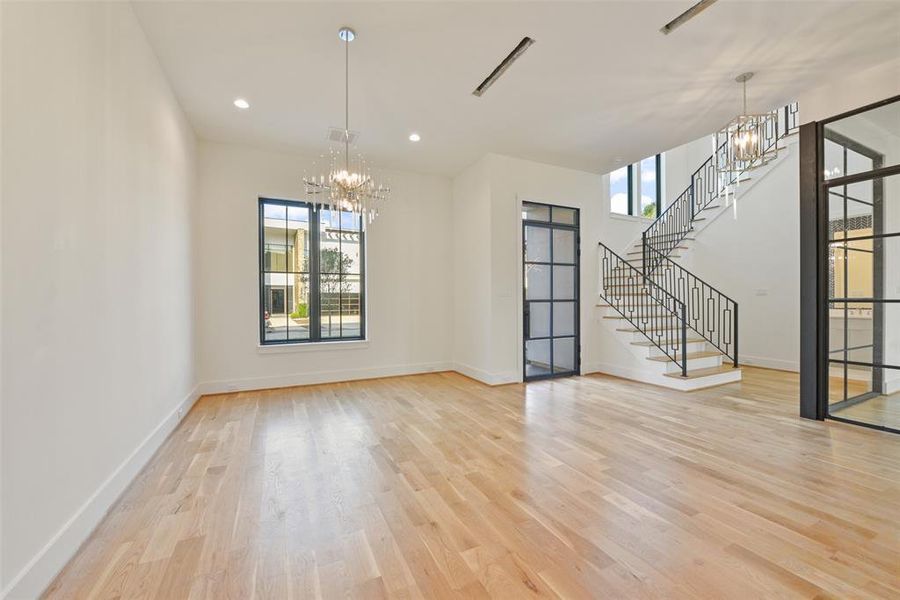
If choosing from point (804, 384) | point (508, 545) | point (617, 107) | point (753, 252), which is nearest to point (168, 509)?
point (508, 545)

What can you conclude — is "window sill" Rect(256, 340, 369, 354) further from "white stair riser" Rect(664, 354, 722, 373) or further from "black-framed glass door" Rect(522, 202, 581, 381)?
"white stair riser" Rect(664, 354, 722, 373)

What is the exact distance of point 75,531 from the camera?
1863mm

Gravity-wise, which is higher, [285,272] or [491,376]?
[285,272]

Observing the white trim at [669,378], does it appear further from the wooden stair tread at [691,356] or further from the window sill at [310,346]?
the window sill at [310,346]

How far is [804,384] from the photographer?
3.77m

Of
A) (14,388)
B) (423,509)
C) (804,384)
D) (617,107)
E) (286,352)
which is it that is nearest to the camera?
(14,388)

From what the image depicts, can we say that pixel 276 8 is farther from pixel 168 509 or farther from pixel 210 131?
pixel 168 509

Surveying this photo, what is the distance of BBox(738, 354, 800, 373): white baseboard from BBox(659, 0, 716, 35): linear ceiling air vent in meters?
6.00

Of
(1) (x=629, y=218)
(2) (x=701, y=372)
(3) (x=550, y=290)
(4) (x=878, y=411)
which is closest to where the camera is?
(4) (x=878, y=411)

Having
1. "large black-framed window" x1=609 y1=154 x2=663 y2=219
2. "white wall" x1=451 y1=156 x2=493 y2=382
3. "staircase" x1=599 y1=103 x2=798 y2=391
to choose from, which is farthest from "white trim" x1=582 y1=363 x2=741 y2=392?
"large black-framed window" x1=609 y1=154 x2=663 y2=219

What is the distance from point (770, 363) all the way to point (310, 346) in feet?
25.5

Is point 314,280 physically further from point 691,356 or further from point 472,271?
point 691,356

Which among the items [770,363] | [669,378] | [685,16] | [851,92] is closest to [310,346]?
[669,378]

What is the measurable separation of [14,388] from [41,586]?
0.89 metres
